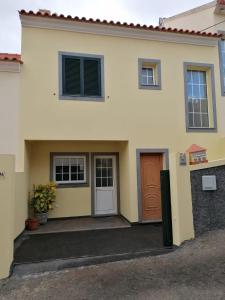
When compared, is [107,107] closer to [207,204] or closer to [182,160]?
[182,160]

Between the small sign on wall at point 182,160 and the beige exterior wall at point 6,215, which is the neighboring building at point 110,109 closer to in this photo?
the beige exterior wall at point 6,215

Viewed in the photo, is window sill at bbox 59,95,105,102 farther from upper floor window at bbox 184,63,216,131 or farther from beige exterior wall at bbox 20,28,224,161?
upper floor window at bbox 184,63,216,131

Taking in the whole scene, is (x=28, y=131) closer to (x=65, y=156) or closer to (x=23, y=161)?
(x=23, y=161)

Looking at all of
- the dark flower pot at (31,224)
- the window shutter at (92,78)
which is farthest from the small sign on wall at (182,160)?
the dark flower pot at (31,224)

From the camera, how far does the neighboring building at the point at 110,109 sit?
8.42 metres

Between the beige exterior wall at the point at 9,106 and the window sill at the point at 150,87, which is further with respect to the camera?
the window sill at the point at 150,87

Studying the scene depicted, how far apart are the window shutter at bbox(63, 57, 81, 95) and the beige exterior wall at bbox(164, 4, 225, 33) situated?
585 centimetres

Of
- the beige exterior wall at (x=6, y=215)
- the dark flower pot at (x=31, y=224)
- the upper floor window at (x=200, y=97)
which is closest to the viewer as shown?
the beige exterior wall at (x=6, y=215)

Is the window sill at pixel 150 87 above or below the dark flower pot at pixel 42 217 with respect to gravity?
above

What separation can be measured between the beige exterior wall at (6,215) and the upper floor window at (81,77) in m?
4.05

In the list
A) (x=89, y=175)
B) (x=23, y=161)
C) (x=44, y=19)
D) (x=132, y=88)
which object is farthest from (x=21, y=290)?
(x=44, y=19)

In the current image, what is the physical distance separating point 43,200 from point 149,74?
19.5ft

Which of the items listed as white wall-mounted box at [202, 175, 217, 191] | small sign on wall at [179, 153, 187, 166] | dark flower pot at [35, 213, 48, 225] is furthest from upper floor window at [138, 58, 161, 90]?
dark flower pot at [35, 213, 48, 225]

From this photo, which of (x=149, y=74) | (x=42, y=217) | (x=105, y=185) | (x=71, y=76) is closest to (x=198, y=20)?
(x=149, y=74)
